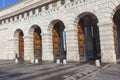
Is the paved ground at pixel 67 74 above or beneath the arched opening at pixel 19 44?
beneath

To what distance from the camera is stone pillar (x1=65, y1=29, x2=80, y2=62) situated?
96.4 feet

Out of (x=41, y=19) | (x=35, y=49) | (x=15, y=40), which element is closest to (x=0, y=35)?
(x=15, y=40)

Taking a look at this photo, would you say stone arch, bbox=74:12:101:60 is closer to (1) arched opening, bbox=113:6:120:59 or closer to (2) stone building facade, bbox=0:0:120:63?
(2) stone building facade, bbox=0:0:120:63

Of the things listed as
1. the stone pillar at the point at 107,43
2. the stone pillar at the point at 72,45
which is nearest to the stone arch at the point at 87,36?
the stone pillar at the point at 72,45

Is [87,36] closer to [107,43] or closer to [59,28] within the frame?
[59,28]

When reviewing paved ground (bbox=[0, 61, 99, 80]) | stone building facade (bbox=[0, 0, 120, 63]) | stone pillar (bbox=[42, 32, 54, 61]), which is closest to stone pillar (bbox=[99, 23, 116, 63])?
stone building facade (bbox=[0, 0, 120, 63])

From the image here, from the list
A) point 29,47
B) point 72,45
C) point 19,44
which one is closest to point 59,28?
point 29,47

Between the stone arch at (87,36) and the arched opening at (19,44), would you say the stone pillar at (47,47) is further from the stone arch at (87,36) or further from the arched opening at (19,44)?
the arched opening at (19,44)

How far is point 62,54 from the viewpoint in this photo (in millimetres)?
40031

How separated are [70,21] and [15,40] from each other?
1676cm

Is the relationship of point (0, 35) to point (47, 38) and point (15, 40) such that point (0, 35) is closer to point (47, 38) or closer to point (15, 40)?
point (15, 40)

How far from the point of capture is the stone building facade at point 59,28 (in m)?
25.3

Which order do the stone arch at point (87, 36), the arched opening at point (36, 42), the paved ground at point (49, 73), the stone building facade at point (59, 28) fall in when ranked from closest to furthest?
the paved ground at point (49, 73), the stone building facade at point (59, 28), the stone arch at point (87, 36), the arched opening at point (36, 42)

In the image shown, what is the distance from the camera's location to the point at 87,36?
124 feet
